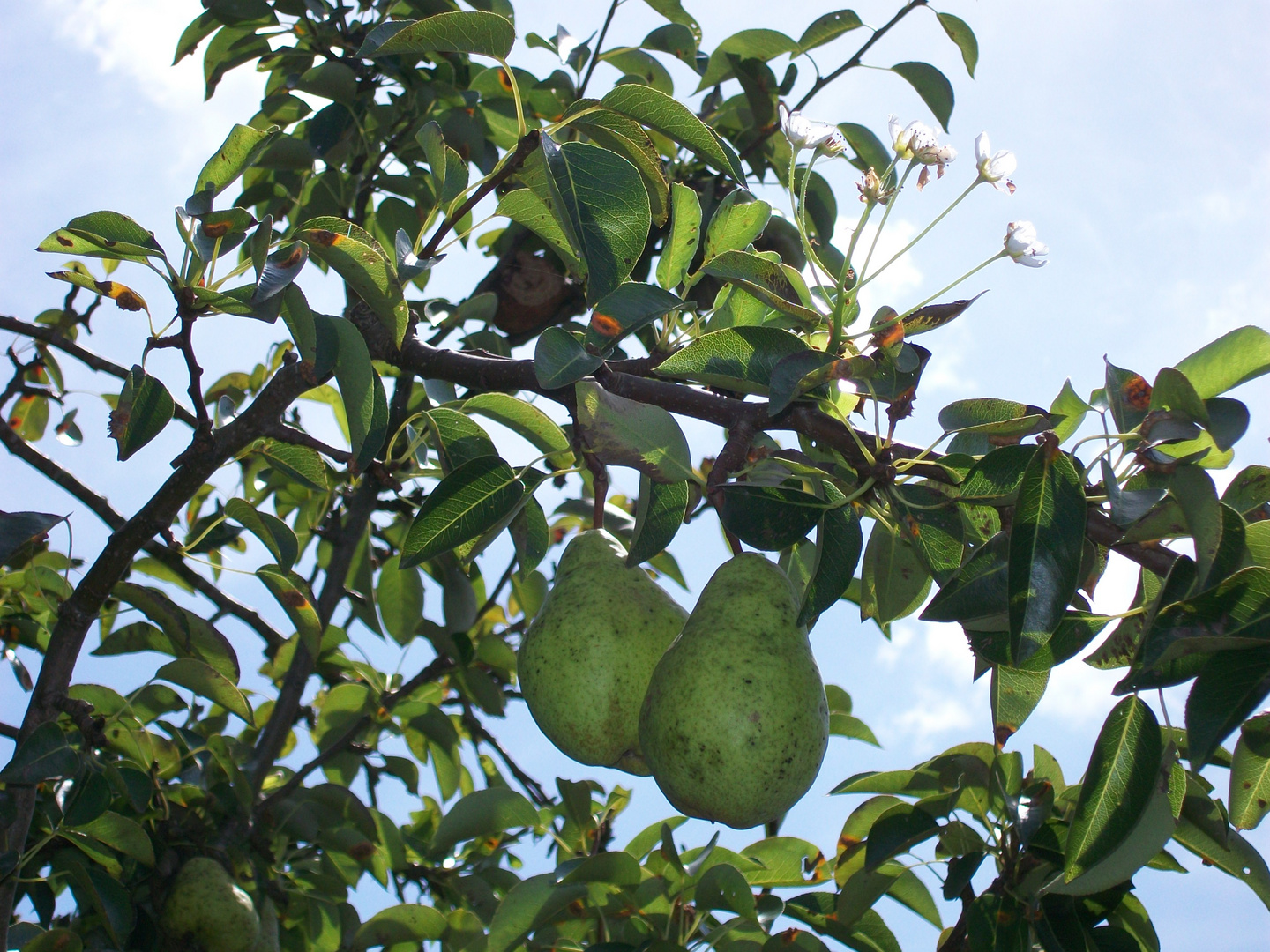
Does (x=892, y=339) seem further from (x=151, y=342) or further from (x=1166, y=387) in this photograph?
(x=151, y=342)

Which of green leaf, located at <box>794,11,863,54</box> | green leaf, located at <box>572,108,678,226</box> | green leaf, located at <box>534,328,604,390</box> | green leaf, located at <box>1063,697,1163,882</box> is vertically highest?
green leaf, located at <box>794,11,863,54</box>

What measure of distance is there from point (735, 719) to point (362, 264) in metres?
0.66

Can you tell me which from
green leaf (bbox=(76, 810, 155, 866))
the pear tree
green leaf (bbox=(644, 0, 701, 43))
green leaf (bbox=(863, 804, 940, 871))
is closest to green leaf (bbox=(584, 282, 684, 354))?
the pear tree

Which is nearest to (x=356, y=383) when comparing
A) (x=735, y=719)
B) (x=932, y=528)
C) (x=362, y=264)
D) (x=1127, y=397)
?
(x=362, y=264)

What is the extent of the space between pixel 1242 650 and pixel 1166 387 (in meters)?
0.27

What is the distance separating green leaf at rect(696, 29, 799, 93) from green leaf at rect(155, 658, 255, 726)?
1651 mm

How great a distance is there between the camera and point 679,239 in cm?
137

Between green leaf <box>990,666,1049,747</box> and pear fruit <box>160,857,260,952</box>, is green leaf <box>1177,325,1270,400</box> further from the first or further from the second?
pear fruit <box>160,857,260,952</box>

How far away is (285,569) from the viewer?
157 centimetres

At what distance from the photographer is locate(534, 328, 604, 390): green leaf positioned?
996 mm

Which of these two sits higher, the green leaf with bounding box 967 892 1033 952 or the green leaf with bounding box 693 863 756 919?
the green leaf with bounding box 693 863 756 919

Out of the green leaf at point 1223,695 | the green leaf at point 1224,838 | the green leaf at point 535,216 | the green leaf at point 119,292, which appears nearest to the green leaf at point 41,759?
the green leaf at point 119,292

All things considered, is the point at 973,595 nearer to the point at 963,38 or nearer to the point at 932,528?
the point at 932,528

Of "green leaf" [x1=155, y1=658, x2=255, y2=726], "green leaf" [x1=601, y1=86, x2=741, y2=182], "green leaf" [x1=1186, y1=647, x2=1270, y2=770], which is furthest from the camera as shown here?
"green leaf" [x1=155, y1=658, x2=255, y2=726]
